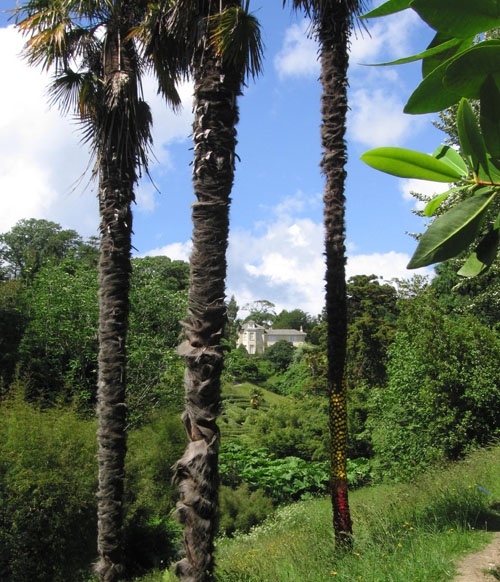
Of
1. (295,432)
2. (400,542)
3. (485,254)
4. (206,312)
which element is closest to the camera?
(485,254)

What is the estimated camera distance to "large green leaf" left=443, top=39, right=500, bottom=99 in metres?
0.72

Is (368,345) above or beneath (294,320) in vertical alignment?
beneath

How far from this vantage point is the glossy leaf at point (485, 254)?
98cm

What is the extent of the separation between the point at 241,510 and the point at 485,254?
14655 mm

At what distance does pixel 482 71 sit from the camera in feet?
2.40

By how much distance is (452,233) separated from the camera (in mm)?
818

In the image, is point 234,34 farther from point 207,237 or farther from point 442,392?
point 442,392

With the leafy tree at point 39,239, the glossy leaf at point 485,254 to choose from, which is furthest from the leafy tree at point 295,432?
the leafy tree at point 39,239

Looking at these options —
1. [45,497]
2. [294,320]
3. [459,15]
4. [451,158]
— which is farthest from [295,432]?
[294,320]

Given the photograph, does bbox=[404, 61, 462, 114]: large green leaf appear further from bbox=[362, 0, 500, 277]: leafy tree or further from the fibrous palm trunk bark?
the fibrous palm trunk bark

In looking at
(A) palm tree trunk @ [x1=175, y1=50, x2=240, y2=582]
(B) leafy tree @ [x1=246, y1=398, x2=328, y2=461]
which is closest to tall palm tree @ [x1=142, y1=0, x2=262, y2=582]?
(A) palm tree trunk @ [x1=175, y1=50, x2=240, y2=582]

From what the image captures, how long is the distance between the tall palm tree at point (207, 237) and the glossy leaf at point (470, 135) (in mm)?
4226

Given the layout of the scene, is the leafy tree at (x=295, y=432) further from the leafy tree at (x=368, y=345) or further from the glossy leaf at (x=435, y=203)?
the glossy leaf at (x=435, y=203)

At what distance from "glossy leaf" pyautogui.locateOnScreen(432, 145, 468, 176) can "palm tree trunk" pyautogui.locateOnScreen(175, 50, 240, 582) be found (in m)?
4.15
